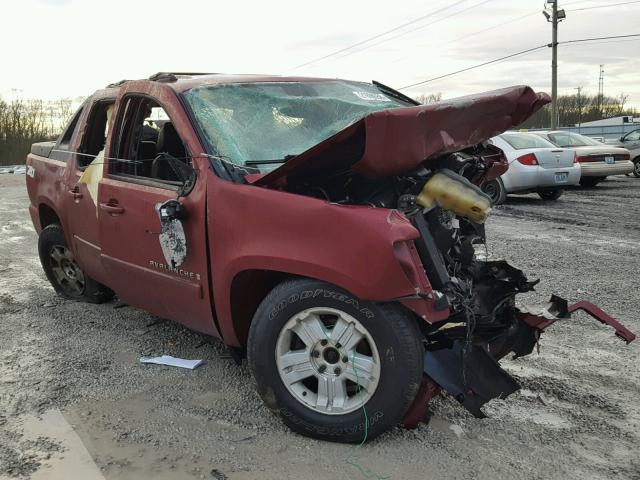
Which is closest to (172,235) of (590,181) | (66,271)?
(66,271)

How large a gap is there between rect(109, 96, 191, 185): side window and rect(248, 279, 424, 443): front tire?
152 centimetres

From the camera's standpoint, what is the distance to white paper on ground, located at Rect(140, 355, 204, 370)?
4011 mm

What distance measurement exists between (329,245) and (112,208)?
1903 mm

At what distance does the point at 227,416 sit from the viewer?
10.9 ft

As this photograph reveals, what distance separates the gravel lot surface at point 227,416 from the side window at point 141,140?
1.31m

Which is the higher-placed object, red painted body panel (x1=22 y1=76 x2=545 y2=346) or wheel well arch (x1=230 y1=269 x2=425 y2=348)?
red painted body panel (x1=22 y1=76 x2=545 y2=346)

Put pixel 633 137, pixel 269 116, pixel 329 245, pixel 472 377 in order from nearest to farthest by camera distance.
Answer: pixel 329 245 < pixel 472 377 < pixel 269 116 < pixel 633 137

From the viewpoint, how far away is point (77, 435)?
124 inches

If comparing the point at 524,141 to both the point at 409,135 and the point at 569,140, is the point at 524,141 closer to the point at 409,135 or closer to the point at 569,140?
the point at 569,140

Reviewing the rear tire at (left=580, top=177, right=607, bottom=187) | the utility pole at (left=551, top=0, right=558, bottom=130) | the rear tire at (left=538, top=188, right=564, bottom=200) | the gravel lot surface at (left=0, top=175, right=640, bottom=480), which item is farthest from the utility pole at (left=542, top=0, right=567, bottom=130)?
the gravel lot surface at (left=0, top=175, right=640, bottom=480)

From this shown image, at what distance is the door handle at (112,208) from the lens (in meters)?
3.97

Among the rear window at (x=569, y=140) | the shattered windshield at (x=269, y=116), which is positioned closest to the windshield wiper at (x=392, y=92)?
the shattered windshield at (x=269, y=116)

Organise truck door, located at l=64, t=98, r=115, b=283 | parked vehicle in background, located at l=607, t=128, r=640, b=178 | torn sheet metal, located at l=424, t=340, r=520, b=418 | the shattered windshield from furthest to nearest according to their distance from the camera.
A: 1. parked vehicle in background, located at l=607, t=128, r=640, b=178
2. truck door, located at l=64, t=98, r=115, b=283
3. the shattered windshield
4. torn sheet metal, located at l=424, t=340, r=520, b=418

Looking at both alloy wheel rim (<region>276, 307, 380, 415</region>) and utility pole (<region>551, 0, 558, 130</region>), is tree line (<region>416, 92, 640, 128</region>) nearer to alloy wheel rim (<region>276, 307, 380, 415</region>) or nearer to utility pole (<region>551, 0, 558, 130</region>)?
utility pole (<region>551, 0, 558, 130</region>)
